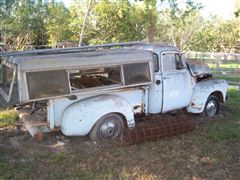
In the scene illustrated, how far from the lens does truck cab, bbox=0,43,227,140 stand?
6133mm

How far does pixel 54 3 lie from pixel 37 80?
89.7 ft

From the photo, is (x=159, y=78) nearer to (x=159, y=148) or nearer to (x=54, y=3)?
(x=159, y=148)

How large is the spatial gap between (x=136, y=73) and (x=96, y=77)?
Result: 0.90 metres

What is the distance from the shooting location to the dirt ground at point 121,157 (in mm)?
5562

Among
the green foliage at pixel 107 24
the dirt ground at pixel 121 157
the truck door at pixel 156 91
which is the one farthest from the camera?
the green foliage at pixel 107 24

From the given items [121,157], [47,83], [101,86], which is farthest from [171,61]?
[47,83]

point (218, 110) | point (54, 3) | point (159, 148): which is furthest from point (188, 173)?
point (54, 3)

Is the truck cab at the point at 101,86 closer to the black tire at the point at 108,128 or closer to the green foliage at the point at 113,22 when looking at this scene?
the black tire at the point at 108,128

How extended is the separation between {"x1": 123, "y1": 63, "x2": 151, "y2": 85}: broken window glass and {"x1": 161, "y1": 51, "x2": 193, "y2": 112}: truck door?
0.65 m

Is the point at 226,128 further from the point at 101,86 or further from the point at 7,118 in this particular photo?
the point at 7,118

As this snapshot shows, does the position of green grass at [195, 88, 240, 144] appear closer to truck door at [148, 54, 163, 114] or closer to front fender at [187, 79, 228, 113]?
front fender at [187, 79, 228, 113]

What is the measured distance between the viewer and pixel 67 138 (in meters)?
7.09

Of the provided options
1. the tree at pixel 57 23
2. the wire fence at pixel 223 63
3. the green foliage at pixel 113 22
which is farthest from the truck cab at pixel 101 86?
the tree at pixel 57 23

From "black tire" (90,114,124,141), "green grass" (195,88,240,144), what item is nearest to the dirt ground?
"green grass" (195,88,240,144)
